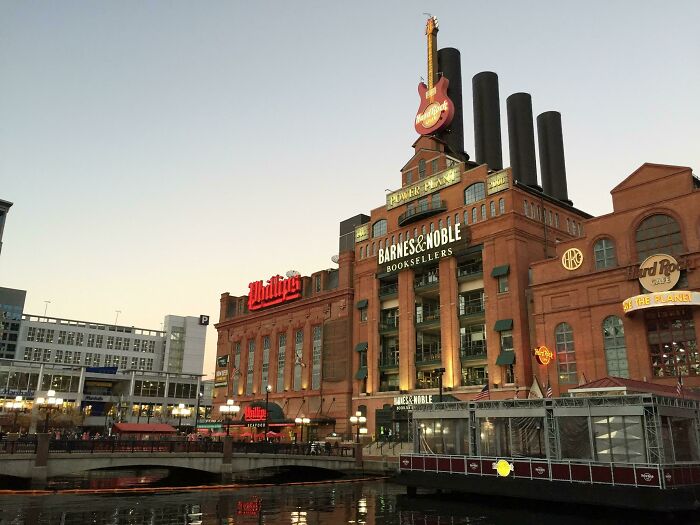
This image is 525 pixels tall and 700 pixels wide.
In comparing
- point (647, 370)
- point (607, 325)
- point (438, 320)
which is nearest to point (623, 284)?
point (607, 325)

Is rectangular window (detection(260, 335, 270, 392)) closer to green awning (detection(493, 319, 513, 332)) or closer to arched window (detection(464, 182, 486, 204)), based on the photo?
arched window (detection(464, 182, 486, 204))

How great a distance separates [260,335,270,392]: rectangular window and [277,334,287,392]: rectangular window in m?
2.82

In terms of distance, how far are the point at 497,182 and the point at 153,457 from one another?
44.7m

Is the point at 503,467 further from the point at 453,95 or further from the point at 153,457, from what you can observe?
the point at 453,95

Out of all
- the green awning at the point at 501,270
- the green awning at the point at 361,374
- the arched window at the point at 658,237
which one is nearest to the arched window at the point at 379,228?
the green awning at the point at 361,374

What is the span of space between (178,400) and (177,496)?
94.0 meters

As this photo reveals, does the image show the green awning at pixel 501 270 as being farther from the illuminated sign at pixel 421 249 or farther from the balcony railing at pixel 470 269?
the illuminated sign at pixel 421 249

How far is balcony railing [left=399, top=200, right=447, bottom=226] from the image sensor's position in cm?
7212

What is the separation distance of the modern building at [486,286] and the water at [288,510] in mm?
13075

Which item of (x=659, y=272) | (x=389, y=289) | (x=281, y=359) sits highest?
(x=389, y=289)

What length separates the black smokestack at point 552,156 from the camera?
83.1 metres

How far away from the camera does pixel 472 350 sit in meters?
66.9

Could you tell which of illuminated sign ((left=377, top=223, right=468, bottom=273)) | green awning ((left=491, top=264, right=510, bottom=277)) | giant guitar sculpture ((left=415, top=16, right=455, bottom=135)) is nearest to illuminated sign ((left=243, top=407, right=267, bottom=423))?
illuminated sign ((left=377, top=223, right=468, bottom=273))

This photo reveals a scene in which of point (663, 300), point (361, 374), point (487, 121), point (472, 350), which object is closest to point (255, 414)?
point (361, 374)
